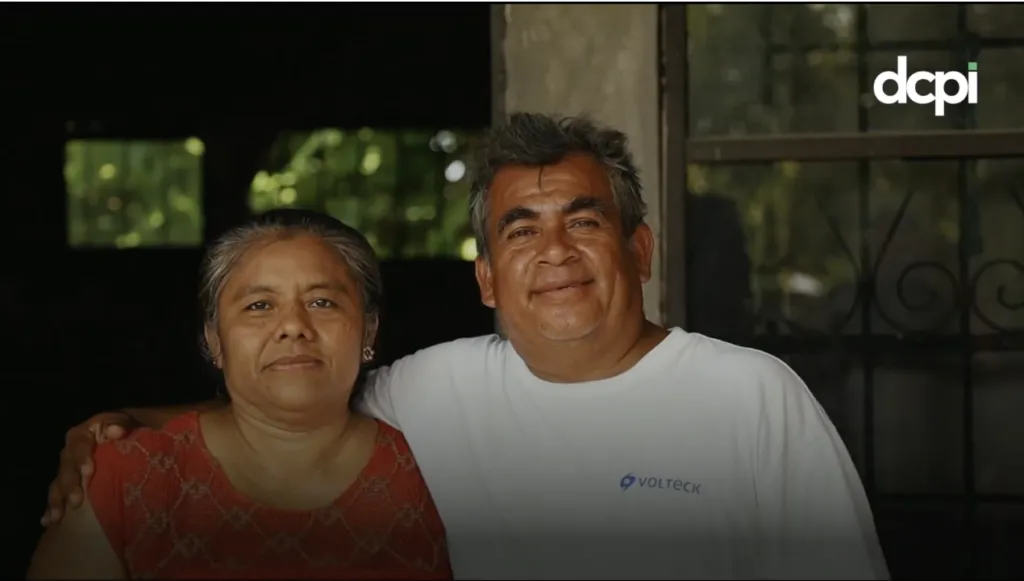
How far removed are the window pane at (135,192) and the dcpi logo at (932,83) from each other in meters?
5.19

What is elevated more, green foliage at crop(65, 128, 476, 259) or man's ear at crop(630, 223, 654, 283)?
green foliage at crop(65, 128, 476, 259)

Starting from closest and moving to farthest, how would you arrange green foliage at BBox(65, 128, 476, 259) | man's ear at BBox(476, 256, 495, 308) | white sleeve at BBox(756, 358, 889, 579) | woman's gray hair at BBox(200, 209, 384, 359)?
1. white sleeve at BBox(756, 358, 889, 579)
2. woman's gray hair at BBox(200, 209, 384, 359)
3. man's ear at BBox(476, 256, 495, 308)
4. green foliage at BBox(65, 128, 476, 259)

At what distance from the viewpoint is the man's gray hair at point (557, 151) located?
92.8 inches

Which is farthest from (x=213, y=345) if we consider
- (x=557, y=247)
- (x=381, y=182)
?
(x=381, y=182)

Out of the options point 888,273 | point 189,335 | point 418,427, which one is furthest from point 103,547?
point 189,335

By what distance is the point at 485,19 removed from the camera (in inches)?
220

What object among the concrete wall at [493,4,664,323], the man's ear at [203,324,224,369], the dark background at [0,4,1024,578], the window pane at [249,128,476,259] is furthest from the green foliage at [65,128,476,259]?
the man's ear at [203,324,224,369]

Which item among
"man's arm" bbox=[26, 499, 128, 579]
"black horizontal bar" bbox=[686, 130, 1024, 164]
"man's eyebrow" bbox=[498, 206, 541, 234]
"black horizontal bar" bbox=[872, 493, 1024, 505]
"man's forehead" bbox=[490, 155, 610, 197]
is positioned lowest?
"black horizontal bar" bbox=[872, 493, 1024, 505]

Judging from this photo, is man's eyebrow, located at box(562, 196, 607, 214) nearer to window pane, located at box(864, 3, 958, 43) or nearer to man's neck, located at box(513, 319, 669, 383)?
man's neck, located at box(513, 319, 669, 383)

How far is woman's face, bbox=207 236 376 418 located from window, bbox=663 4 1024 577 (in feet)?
3.18

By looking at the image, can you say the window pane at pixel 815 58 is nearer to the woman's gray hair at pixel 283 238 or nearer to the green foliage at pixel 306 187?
the woman's gray hair at pixel 283 238

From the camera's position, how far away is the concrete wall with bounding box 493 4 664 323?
9.57ft

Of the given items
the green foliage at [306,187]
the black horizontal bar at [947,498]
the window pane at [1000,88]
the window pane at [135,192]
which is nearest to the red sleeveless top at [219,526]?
the black horizontal bar at [947,498]

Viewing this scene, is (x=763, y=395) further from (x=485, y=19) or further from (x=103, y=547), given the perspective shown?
(x=485, y=19)
